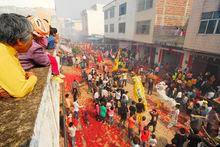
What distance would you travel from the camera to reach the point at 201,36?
49.1ft

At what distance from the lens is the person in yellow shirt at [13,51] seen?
5.46ft

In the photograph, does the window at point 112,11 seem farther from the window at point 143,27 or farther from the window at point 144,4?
the window at point 143,27

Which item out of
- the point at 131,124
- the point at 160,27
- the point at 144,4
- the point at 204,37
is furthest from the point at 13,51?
the point at 144,4

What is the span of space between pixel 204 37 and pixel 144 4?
1222 cm

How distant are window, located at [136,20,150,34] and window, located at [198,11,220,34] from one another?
8.84m

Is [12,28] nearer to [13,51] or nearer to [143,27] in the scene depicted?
[13,51]

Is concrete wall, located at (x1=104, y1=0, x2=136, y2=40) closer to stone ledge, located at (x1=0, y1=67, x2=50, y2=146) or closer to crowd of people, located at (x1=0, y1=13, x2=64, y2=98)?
crowd of people, located at (x1=0, y1=13, x2=64, y2=98)

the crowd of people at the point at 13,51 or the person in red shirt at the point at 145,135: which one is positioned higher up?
the crowd of people at the point at 13,51

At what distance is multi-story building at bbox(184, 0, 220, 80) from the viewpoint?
13.5m

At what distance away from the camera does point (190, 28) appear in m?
16.4

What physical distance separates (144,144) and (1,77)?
7.83 meters

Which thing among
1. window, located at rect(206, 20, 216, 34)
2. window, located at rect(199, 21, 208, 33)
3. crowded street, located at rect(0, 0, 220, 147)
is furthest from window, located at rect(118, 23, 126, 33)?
window, located at rect(206, 20, 216, 34)

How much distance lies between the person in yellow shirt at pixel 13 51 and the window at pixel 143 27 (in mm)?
22790

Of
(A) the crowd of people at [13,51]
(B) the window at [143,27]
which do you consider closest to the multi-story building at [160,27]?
(B) the window at [143,27]
